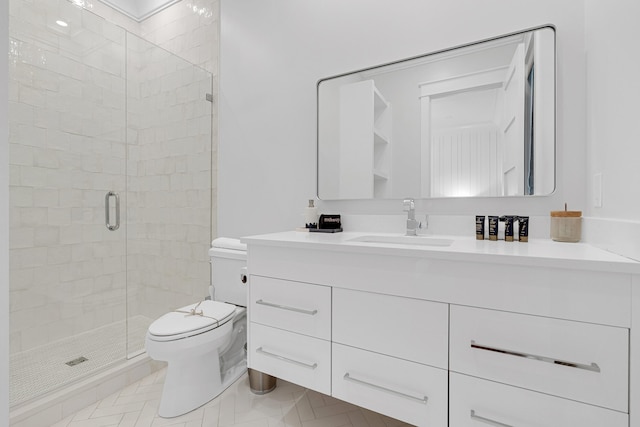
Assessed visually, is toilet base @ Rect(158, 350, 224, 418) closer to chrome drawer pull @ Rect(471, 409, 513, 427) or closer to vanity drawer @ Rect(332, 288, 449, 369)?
vanity drawer @ Rect(332, 288, 449, 369)

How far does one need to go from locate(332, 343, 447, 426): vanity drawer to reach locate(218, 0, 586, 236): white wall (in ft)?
2.55

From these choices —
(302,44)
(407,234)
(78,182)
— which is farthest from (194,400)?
(302,44)

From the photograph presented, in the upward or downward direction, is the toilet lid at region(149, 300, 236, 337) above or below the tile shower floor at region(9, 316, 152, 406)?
above

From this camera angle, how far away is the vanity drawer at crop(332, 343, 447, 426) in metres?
1.03

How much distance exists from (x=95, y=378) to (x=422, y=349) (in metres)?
1.72

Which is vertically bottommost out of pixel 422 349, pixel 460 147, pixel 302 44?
pixel 422 349

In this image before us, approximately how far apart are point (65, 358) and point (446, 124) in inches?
98.6

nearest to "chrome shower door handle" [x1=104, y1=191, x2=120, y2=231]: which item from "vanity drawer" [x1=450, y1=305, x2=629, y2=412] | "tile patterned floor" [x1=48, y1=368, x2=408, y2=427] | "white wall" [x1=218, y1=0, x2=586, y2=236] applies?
"white wall" [x1=218, y1=0, x2=586, y2=236]

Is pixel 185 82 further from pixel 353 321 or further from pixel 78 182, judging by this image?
pixel 353 321

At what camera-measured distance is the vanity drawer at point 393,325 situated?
1.03 m

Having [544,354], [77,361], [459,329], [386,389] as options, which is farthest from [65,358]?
[544,354]

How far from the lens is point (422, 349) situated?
1.05m

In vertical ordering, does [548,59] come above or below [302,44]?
below

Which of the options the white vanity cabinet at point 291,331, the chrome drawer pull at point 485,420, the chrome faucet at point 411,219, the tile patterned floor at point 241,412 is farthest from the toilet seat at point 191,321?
the chrome drawer pull at point 485,420
